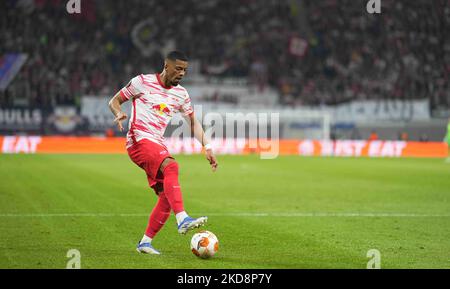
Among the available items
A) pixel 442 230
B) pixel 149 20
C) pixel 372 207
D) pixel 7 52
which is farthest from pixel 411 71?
pixel 442 230

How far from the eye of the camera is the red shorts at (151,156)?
8.69m

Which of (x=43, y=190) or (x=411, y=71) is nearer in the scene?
(x=43, y=190)

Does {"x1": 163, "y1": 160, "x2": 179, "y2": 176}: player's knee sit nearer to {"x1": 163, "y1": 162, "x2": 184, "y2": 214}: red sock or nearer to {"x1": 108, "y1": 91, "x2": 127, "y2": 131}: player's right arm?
{"x1": 163, "y1": 162, "x2": 184, "y2": 214}: red sock

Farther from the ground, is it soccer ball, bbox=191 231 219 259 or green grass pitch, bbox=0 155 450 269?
soccer ball, bbox=191 231 219 259

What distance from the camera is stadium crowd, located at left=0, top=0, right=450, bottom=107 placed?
43156 mm

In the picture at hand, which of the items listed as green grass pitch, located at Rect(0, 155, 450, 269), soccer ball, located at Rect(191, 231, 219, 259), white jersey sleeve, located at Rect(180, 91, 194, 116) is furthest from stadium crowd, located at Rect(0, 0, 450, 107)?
soccer ball, located at Rect(191, 231, 219, 259)

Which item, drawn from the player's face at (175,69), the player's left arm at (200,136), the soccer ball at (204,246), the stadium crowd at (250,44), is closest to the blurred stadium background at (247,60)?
the stadium crowd at (250,44)

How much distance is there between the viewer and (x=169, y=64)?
342 inches

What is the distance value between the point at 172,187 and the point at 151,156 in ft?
1.48

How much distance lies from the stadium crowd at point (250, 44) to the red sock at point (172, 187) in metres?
33.3

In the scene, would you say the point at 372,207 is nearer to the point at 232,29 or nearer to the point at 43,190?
the point at 43,190

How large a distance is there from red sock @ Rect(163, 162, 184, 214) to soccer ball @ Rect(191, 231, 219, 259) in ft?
1.35
